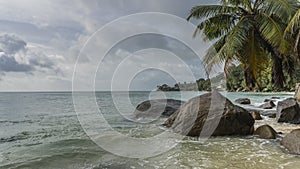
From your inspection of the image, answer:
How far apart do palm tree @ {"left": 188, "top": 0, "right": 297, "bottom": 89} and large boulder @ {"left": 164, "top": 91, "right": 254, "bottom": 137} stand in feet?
4.79

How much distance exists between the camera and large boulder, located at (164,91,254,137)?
775 cm

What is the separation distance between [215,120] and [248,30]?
354 centimetres

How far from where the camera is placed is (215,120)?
775 cm

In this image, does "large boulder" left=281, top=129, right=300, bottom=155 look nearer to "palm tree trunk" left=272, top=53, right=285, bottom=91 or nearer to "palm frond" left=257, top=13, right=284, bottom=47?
"palm frond" left=257, top=13, right=284, bottom=47

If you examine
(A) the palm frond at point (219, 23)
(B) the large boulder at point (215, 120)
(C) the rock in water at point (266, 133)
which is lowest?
(C) the rock in water at point (266, 133)

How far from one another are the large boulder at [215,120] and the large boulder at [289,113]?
3646 millimetres

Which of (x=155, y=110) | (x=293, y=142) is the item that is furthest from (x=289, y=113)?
(x=155, y=110)

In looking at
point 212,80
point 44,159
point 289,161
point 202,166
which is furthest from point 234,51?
point 44,159

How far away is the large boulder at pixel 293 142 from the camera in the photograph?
555cm

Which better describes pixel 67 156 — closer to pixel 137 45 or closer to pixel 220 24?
pixel 137 45

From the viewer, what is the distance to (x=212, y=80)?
959 centimetres

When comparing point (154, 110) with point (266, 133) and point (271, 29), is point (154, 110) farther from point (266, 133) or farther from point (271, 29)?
point (271, 29)

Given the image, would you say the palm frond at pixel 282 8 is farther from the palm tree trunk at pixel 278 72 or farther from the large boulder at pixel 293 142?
the large boulder at pixel 293 142

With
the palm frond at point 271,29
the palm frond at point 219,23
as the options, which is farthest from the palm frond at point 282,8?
the palm frond at point 219,23
